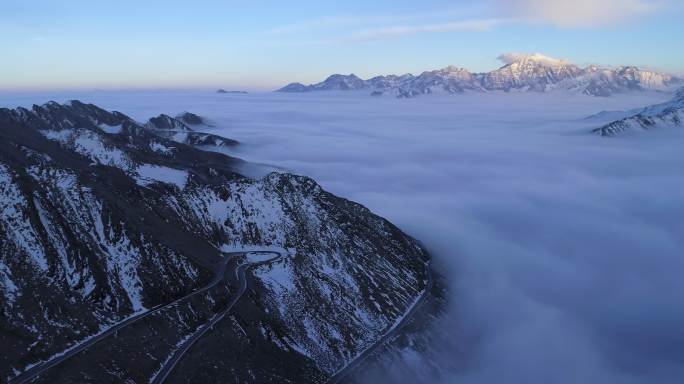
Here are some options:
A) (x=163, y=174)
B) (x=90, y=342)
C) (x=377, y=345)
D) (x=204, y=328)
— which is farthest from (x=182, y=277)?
(x=163, y=174)

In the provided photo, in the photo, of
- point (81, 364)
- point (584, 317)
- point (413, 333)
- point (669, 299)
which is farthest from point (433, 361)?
point (669, 299)

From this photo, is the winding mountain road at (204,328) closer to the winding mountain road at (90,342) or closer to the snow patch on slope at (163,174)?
the winding mountain road at (90,342)

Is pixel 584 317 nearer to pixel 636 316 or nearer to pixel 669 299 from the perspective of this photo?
pixel 636 316

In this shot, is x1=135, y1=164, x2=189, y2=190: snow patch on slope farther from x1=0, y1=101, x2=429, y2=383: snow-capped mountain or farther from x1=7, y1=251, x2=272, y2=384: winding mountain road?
x1=7, y1=251, x2=272, y2=384: winding mountain road

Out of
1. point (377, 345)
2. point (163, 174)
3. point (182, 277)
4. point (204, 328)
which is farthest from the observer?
point (163, 174)

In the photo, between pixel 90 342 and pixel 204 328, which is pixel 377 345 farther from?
pixel 90 342

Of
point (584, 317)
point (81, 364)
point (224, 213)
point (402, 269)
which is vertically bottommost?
point (584, 317)

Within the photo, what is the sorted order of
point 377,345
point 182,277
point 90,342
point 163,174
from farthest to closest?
point 163,174 → point 377,345 → point 182,277 → point 90,342
